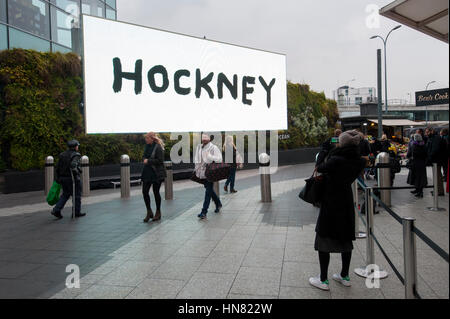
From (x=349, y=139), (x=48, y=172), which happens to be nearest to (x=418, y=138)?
(x=349, y=139)

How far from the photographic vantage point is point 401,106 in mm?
55312

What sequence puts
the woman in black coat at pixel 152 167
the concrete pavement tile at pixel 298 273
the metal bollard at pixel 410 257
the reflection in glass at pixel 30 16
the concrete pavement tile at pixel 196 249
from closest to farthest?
the metal bollard at pixel 410 257, the concrete pavement tile at pixel 298 273, the concrete pavement tile at pixel 196 249, the woman in black coat at pixel 152 167, the reflection in glass at pixel 30 16

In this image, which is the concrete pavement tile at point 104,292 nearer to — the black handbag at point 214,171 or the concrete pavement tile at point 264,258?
the concrete pavement tile at point 264,258

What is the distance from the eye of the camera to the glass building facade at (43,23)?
552 inches

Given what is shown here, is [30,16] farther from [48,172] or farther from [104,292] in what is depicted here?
[104,292]

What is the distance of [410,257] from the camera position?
2.63m

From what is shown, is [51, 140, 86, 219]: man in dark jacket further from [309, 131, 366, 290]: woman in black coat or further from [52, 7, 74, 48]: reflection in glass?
[52, 7, 74, 48]: reflection in glass

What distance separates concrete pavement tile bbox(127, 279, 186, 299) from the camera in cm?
359

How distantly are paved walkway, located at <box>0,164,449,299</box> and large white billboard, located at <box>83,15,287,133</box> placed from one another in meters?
3.78

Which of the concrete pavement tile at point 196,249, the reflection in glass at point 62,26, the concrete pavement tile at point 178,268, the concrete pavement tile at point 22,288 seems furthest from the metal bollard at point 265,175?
the reflection in glass at point 62,26

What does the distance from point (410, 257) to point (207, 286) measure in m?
2.03

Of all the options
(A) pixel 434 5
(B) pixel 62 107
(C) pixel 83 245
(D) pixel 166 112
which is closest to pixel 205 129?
(D) pixel 166 112

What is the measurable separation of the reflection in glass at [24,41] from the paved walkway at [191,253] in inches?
341
